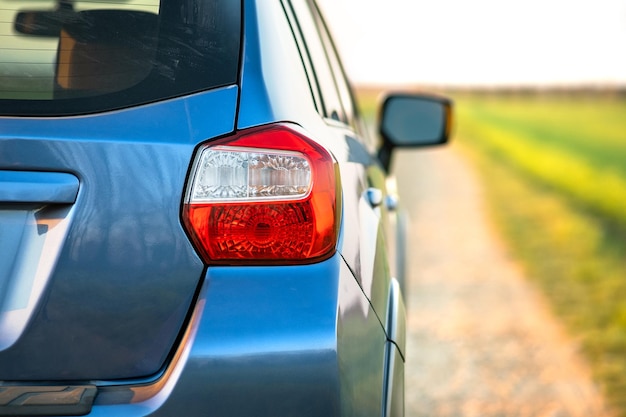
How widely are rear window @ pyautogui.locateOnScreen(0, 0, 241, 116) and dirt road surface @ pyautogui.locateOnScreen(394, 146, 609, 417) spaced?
8.56 feet

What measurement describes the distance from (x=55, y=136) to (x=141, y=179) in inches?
7.3

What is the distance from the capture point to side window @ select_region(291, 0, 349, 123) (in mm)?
2201

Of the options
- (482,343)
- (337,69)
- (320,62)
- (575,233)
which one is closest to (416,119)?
(337,69)

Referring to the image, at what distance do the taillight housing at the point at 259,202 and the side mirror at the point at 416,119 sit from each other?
64.8 inches

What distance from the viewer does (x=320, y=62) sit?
239 centimetres

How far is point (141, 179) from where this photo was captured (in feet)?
5.57

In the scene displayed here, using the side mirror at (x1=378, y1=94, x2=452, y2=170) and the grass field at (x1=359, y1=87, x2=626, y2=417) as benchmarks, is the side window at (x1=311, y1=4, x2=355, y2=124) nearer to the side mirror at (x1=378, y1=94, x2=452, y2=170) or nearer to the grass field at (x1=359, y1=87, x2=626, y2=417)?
the side mirror at (x1=378, y1=94, x2=452, y2=170)

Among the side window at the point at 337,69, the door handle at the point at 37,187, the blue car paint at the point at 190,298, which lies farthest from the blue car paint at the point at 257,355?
the side window at the point at 337,69

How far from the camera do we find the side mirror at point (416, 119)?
11.1 feet

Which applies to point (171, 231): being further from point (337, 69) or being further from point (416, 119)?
point (416, 119)

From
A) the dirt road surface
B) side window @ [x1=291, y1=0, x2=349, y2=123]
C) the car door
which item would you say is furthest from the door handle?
the dirt road surface

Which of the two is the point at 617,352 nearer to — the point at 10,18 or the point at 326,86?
the point at 326,86

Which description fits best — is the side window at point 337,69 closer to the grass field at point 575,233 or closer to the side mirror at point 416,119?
the side mirror at point 416,119

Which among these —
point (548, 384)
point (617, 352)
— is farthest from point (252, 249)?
point (617, 352)
